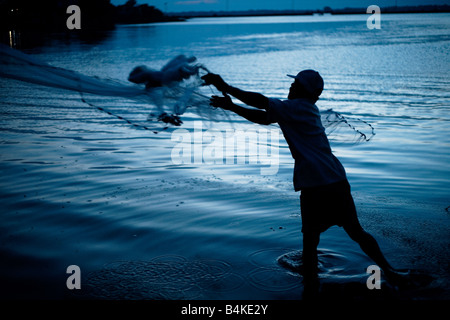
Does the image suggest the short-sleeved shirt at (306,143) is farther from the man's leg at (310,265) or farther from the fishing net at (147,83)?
the fishing net at (147,83)

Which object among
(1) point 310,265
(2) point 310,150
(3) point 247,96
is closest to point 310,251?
(1) point 310,265

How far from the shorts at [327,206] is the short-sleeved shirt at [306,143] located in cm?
7

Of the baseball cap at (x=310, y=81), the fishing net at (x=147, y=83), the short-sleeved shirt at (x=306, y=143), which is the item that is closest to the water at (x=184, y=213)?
the short-sleeved shirt at (x=306, y=143)

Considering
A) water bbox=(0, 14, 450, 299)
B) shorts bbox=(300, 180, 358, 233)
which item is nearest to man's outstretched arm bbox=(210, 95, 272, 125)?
A: shorts bbox=(300, 180, 358, 233)

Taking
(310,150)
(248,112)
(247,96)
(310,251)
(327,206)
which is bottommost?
(310,251)

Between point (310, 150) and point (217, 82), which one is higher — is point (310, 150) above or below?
below

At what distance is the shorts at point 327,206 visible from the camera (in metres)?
4.00

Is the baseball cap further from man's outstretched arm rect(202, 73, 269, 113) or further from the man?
man's outstretched arm rect(202, 73, 269, 113)

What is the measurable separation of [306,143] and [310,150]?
7 centimetres

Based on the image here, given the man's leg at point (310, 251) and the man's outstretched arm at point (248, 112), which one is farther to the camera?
the man's leg at point (310, 251)

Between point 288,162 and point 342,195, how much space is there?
5.20m

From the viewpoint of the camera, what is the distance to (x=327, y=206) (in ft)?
13.3

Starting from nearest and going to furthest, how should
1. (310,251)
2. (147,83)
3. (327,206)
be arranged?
(327,206) → (310,251) → (147,83)

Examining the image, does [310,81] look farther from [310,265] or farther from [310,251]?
[310,265]
